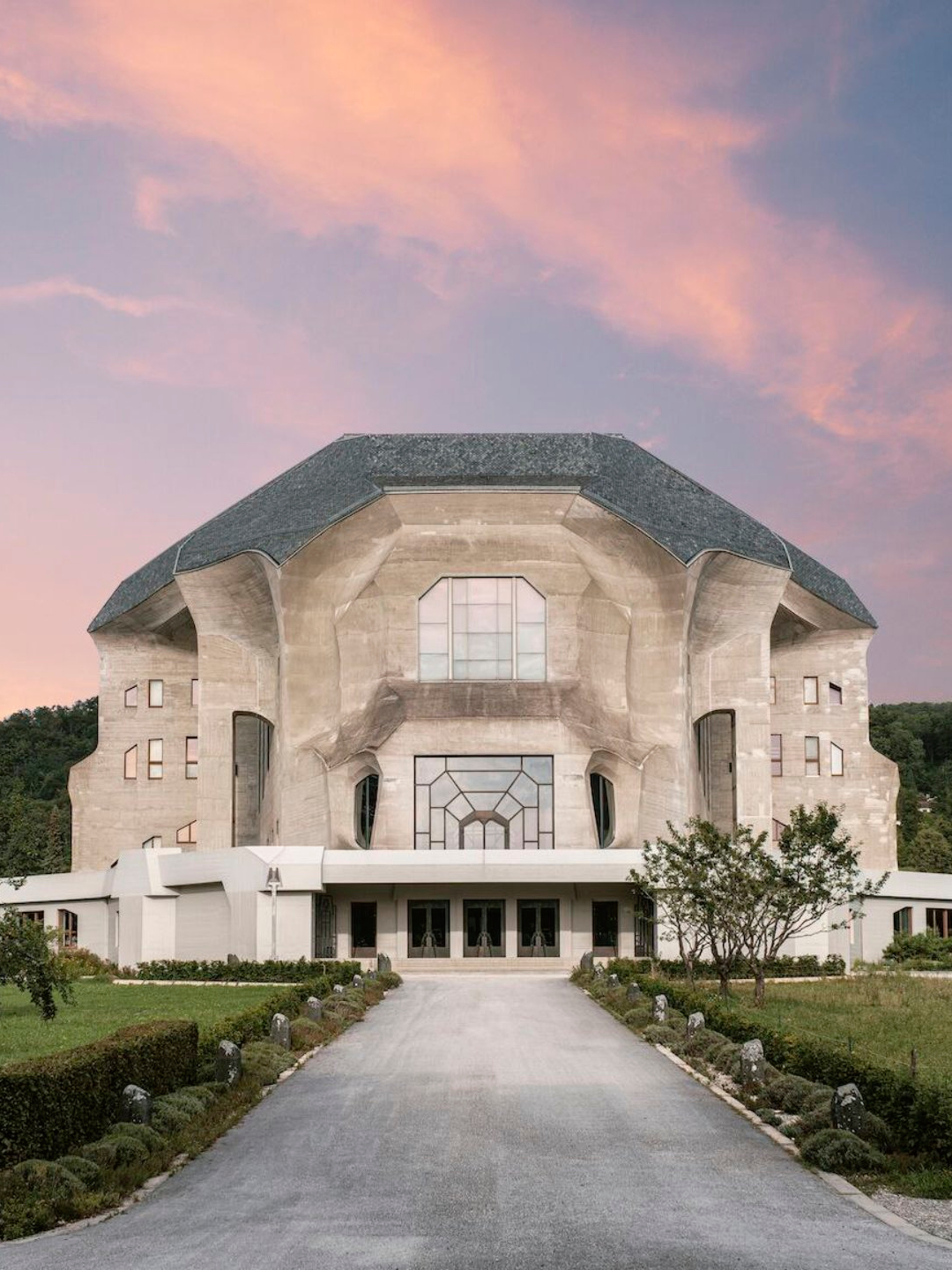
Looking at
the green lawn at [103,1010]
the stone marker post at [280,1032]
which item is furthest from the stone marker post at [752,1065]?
the green lawn at [103,1010]

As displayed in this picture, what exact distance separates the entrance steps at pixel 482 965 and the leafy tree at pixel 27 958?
102 feet

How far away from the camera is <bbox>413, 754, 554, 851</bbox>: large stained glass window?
167 feet

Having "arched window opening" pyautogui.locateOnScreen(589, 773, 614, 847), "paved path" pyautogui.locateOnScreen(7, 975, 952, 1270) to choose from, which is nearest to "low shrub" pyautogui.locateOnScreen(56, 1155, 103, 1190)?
"paved path" pyautogui.locateOnScreen(7, 975, 952, 1270)

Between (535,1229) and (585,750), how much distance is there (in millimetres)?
40046

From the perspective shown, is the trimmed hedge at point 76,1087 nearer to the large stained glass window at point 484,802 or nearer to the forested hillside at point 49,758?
the large stained glass window at point 484,802

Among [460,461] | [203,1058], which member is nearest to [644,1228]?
[203,1058]

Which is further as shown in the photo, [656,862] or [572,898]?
[572,898]

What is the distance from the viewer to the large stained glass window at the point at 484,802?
51.0 m

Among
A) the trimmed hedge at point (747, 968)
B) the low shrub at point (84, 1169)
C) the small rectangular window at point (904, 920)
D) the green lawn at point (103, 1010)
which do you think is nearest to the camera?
the low shrub at point (84, 1169)

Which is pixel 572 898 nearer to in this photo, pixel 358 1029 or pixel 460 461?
pixel 460 461

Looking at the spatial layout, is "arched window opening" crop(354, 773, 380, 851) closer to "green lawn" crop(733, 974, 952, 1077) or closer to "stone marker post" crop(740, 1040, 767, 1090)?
"green lawn" crop(733, 974, 952, 1077)

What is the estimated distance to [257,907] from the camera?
1834 inches

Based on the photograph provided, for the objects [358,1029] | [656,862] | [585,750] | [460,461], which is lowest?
[358,1029]

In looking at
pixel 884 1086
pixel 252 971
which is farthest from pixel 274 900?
pixel 884 1086
